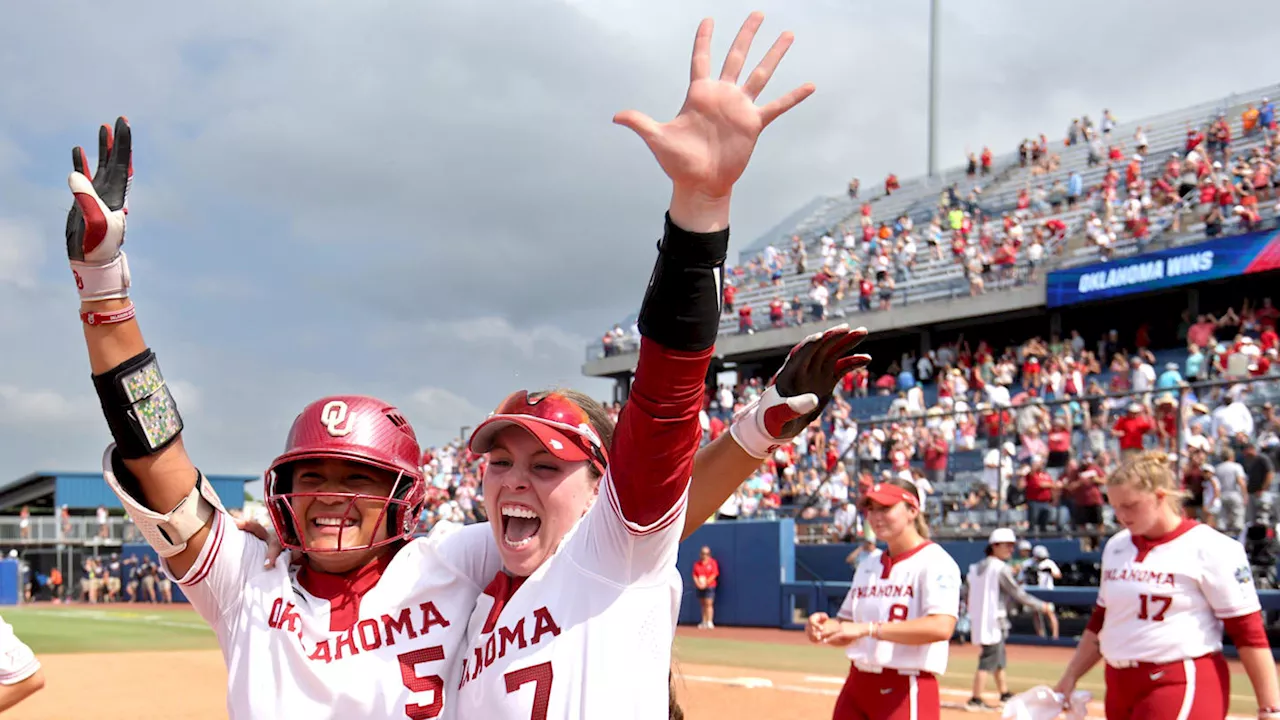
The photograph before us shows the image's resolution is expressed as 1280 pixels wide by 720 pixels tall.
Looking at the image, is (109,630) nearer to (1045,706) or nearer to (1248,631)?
(1045,706)

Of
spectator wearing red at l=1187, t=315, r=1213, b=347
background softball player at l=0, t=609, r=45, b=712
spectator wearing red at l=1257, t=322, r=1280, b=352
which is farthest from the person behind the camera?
spectator wearing red at l=1187, t=315, r=1213, b=347

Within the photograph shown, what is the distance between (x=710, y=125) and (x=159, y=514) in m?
1.61

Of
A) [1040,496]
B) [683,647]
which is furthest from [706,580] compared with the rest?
[1040,496]

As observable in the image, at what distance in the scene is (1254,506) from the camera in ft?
44.7

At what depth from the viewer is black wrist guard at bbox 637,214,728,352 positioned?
202cm

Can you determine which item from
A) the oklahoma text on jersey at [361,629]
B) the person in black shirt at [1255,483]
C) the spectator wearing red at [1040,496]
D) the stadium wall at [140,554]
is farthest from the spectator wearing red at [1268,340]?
the stadium wall at [140,554]

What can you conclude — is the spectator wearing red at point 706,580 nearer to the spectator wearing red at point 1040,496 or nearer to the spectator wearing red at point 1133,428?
the spectator wearing red at point 1040,496

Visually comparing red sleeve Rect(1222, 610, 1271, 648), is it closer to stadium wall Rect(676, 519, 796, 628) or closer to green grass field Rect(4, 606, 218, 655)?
stadium wall Rect(676, 519, 796, 628)

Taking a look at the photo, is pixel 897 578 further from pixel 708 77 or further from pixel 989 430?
pixel 989 430

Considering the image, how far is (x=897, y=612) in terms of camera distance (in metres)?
5.98

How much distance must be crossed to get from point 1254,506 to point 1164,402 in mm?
1754

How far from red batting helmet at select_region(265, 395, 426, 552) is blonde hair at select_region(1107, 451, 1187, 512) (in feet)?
12.1

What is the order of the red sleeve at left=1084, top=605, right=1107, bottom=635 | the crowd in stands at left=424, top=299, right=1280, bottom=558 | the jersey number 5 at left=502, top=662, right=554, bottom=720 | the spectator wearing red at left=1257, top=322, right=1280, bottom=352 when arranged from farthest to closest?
1. the spectator wearing red at left=1257, top=322, right=1280, bottom=352
2. the crowd in stands at left=424, top=299, right=1280, bottom=558
3. the red sleeve at left=1084, top=605, right=1107, bottom=635
4. the jersey number 5 at left=502, top=662, right=554, bottom=720

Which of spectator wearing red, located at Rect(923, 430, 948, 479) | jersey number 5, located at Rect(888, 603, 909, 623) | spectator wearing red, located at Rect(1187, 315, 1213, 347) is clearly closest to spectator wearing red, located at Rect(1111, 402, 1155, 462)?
spectator wearing red, located at Rect(923, 430, 948, 479)
